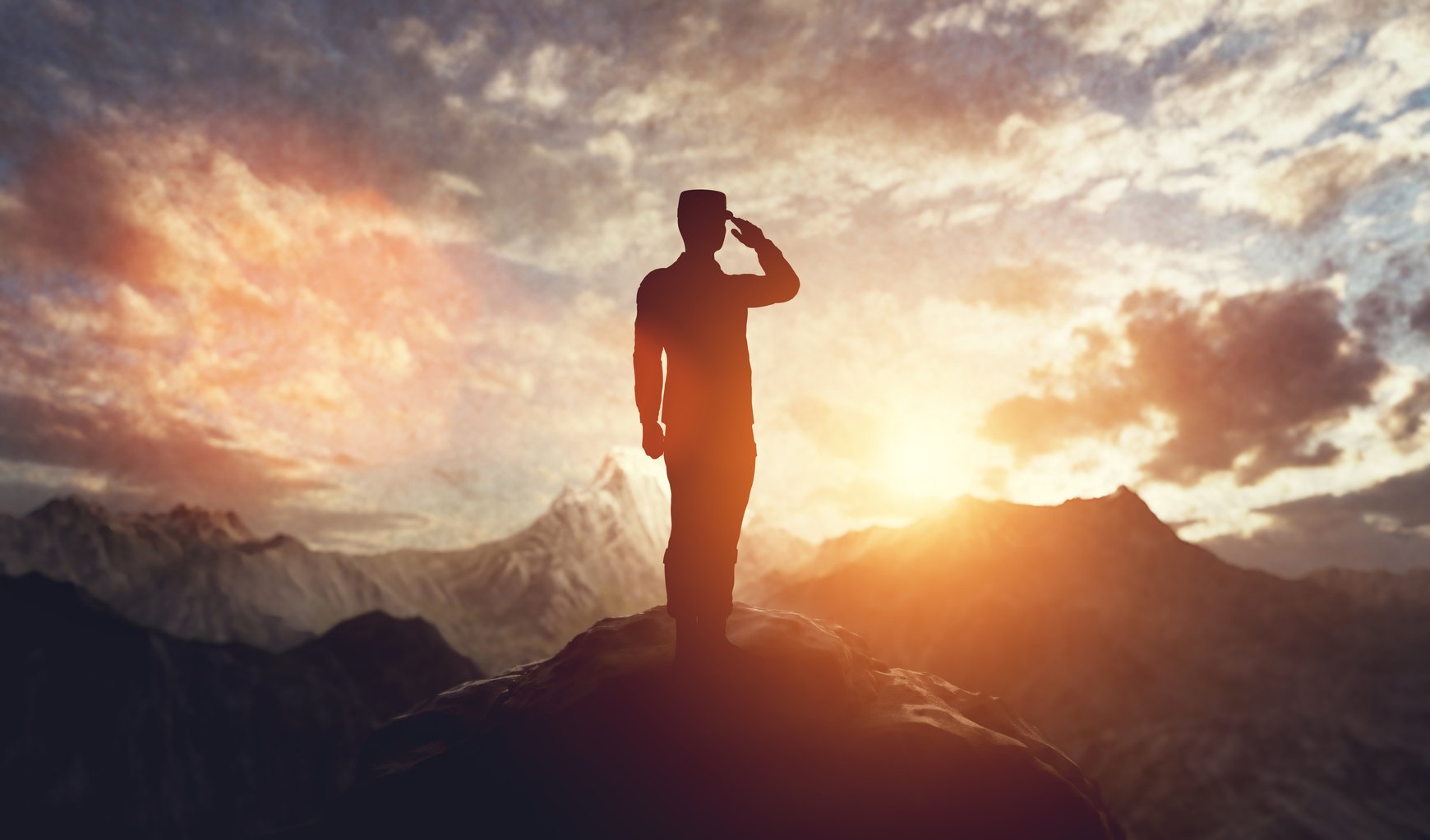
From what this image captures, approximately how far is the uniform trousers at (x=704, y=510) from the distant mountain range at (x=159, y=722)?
74199 millimetres

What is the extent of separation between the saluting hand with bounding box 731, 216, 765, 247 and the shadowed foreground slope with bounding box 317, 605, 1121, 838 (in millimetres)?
4489

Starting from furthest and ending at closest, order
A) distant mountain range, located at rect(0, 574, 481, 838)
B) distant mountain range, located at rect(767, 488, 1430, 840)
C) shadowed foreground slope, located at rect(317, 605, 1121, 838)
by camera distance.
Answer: distant mountain range, located at rect(767, 488, 1430, 840) < distant mountain range, located at rect(0, 574, 481, 838) < shadowed foreground slope, located at rect(317, 605, 1121, 838)

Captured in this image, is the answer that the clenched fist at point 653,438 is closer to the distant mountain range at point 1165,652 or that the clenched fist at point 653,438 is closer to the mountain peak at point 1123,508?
the distant mountain range at point 1165,652

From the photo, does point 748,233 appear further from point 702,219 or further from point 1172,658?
point 1172,658

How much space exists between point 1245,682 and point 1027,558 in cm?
4477

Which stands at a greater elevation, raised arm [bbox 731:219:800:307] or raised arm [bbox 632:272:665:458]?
raised arm [bbox 731:219:800:307]

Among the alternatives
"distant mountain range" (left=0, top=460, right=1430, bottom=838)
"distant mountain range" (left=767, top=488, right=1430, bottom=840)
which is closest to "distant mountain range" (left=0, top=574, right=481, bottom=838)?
"distant mountain range" (left=0, top=460, right=1430, bottom=838)

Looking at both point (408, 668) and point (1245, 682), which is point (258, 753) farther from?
point (1245, 682)

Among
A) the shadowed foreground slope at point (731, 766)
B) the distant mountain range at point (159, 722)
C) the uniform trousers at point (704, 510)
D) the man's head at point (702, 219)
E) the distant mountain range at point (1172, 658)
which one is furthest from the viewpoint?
the distant mountain range at point (1172, 658)

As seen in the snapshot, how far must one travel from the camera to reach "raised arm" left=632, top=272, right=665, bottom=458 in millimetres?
8844

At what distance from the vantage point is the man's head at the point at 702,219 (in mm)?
9047

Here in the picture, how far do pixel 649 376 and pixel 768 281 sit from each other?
1622 millimetres

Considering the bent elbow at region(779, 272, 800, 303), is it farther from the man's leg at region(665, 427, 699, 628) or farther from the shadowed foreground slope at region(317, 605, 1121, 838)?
the shadowed foreground slope at region(317, 605, 1121, 838)

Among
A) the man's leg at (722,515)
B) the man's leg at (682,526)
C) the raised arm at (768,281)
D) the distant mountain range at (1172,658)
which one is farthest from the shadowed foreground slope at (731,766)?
the distant mountain range at (1172,658)
